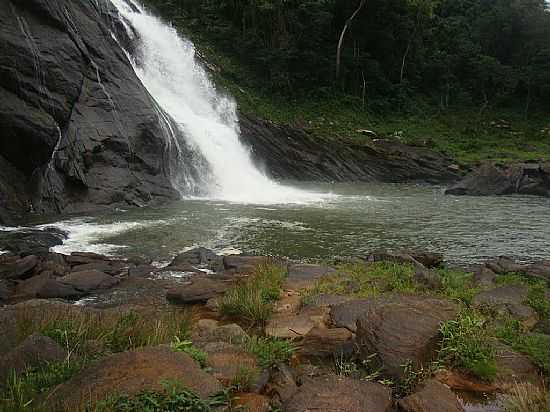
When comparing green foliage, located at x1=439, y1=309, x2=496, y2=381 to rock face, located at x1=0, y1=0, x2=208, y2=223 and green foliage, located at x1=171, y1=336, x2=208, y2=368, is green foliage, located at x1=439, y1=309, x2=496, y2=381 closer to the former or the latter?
green foliage, located at x1=171, y1=336, x2=208, y2=368

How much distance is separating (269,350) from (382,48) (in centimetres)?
4973

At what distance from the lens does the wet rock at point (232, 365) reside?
4.61 metres

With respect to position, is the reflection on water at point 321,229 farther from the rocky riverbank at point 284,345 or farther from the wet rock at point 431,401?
the wet rock at point 431,401

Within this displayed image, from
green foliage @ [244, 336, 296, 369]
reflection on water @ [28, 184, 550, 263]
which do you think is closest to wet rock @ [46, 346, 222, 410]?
green foliage @ [244, 336, 296, 369]

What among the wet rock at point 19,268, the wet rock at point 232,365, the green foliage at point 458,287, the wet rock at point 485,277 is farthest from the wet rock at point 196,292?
the wet rock at point 485,277

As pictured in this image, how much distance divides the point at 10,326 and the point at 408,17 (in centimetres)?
5225

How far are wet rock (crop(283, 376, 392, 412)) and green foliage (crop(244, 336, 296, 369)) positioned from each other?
0.58m

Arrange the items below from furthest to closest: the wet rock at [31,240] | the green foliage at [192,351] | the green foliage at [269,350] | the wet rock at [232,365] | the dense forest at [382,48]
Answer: the dense forest at [382,48]
the wet rock at [31,240]
the green foliage at [269,350]
the green foliage at [192,351]
the wet rock at [232,365]

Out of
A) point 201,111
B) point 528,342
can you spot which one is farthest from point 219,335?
point 201,111

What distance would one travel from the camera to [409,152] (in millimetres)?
37500

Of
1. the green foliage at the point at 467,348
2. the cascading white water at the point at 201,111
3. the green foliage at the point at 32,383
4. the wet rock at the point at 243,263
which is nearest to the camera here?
the green foliage at the point at 32,383

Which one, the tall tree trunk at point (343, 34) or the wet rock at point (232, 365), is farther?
the tall tree trunk at point (343, 34)

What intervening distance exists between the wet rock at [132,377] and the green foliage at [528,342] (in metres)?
3.73

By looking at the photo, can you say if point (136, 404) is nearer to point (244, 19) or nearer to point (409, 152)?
point (409, 152)
